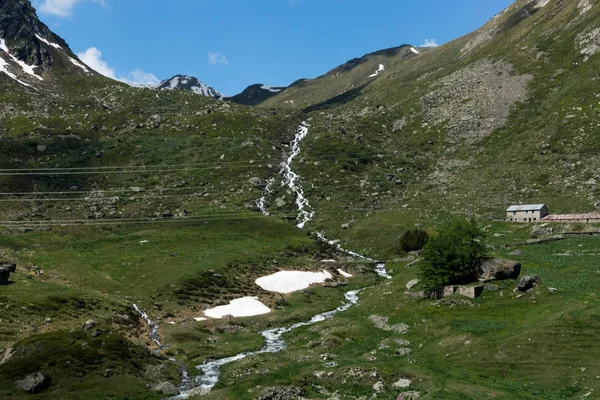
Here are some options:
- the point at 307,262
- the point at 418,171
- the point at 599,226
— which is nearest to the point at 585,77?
the point at 418,171

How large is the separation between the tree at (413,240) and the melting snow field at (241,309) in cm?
4418

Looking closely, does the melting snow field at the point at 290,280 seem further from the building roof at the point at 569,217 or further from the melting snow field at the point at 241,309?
the building roof at the point at 569,217

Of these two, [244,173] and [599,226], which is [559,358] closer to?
[599,226]

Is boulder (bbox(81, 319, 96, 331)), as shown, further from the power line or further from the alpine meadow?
the power line

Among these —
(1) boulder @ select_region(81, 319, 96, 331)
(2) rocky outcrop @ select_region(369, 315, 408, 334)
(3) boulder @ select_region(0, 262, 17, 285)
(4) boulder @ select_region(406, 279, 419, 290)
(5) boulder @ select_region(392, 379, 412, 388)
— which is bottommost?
(2) rocky outcrop @ select_region(369, 315, 408, 334)

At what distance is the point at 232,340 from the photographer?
6500cm

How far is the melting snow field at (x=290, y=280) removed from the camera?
93000mm

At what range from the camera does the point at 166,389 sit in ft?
153

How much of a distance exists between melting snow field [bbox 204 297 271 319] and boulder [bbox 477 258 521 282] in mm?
30635

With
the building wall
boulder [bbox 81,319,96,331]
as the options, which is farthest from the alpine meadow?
boulder [bbox 81,319,96,331]

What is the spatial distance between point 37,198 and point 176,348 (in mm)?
110707

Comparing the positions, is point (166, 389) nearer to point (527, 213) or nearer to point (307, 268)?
point (307, 268)

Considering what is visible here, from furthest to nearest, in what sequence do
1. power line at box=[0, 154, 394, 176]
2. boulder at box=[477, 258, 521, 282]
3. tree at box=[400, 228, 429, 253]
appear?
power line at box=[0, 154, 394, 176]
tree at box=[400, 228, 429, 253]
boulder at box=[477, 258, 521, 282]

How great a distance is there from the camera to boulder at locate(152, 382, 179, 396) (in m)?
46.2
